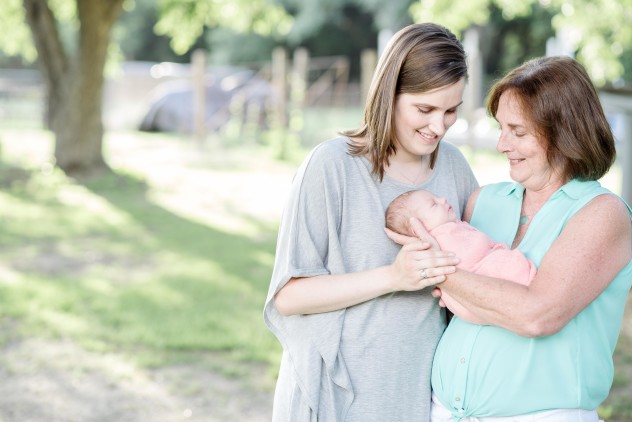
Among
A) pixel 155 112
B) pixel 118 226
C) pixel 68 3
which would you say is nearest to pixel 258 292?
pixel 118 226

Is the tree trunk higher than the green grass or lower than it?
higher

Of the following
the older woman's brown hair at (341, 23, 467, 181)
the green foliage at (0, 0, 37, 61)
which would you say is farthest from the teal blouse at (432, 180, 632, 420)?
the green foliage at (0, 0, 37, 61)

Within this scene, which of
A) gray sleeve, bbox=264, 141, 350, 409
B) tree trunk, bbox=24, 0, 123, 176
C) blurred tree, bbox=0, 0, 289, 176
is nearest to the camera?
gray sleeve, bbox=264, 141, 350, 409

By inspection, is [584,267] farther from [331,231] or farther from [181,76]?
[181,76]

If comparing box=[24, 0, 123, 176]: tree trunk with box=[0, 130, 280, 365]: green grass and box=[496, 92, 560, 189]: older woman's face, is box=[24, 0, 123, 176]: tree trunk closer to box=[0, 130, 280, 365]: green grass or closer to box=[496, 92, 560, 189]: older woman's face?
box=[0, 130, 280, 365]: green grass

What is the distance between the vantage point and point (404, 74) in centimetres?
233

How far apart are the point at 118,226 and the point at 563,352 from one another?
27.1ft

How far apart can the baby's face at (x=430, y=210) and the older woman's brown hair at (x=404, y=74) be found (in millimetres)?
136

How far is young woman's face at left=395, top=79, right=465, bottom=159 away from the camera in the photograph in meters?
2.32

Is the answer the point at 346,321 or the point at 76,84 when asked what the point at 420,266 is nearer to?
the point at 346,321

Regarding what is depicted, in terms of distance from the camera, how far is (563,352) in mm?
2154

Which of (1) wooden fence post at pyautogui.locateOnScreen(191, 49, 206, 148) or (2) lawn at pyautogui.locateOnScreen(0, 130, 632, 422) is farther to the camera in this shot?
(1) wooden fence post at pyautogui.locateOnScreen(191, 49, 206, 148)

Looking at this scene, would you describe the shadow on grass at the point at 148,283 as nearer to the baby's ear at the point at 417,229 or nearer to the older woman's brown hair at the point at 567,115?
the baby's ear at the point at 417,229

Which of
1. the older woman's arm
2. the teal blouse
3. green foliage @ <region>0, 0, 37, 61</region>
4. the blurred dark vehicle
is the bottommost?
the blurred dark vehicle
